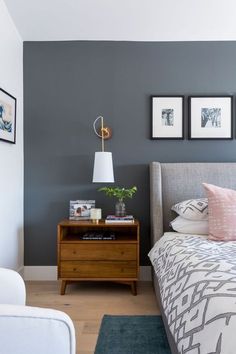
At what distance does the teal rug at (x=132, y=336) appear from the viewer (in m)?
1.71

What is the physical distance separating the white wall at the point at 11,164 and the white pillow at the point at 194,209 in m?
1.47

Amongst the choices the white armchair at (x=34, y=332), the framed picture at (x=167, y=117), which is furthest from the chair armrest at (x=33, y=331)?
the framed picture at (x=167, y=117)

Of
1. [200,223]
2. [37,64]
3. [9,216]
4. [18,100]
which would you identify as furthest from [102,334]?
[37,64]

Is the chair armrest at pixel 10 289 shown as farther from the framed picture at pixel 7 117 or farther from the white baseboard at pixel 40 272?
the white baseboard at pixel 40 272

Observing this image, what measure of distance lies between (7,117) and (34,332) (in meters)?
1.95

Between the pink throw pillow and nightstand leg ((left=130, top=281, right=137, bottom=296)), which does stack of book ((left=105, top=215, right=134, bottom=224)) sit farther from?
the pink throw pillow

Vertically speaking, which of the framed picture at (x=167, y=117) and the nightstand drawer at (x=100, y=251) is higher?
the framed picture at (x=167, y=117)

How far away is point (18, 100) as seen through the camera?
278 centimetres

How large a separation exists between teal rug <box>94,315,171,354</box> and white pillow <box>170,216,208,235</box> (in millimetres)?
683

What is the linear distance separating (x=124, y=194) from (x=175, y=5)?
1.63 metres

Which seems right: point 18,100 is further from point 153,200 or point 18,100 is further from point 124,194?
point 153,200

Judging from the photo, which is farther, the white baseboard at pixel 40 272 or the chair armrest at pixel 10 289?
the white baseboard at pixel 40 272

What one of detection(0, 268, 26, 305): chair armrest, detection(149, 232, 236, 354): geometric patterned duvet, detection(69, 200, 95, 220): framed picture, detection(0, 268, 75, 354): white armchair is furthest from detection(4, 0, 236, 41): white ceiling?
detection(0, 268, 75, 354): white armchair

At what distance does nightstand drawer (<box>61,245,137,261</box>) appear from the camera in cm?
248
